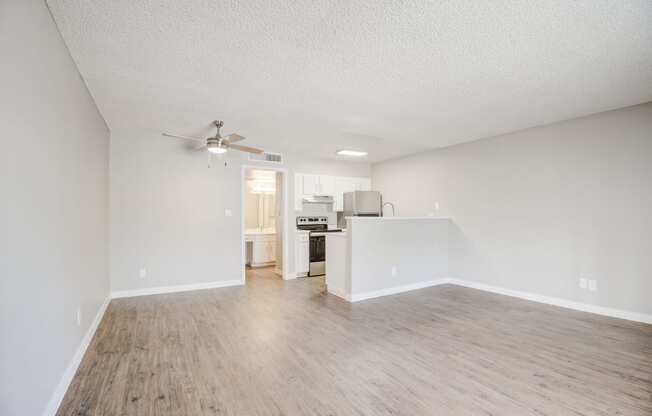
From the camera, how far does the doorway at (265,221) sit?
19.8 feet

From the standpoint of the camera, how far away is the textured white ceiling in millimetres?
1962

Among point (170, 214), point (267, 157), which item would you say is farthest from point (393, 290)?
point (170, 214)

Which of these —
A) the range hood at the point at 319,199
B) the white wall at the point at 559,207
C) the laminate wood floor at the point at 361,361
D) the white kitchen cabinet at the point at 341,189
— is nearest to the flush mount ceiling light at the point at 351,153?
the white kitchen cabinet at the point at 341,189

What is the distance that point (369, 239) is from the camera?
181 inches

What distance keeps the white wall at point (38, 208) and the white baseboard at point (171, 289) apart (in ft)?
5.90

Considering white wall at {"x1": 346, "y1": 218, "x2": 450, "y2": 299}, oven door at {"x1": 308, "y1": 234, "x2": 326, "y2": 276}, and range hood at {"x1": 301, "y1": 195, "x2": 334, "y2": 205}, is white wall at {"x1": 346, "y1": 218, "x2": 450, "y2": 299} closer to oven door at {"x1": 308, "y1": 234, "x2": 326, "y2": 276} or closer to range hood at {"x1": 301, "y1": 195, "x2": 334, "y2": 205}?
oven door at {"x1": 308, "y1": 234, "x2": 326, "y2": 276}

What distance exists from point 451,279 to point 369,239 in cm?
214

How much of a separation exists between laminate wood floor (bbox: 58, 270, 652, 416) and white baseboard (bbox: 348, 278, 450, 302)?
26 cm

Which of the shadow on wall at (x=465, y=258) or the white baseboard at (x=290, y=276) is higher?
the shadow on wall at (x=465, y=258)

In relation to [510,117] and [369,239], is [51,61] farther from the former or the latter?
[510,117]

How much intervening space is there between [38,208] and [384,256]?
401cm

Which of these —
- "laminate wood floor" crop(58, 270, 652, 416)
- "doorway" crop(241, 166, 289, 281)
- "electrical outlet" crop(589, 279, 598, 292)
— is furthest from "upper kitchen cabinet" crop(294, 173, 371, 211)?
"electrical outlet" crop(589, 279, 598, 292)

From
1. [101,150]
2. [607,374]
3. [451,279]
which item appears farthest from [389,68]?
[451,279]

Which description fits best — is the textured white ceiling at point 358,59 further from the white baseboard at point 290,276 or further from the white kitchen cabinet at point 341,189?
the white baseboard at point 290,276
